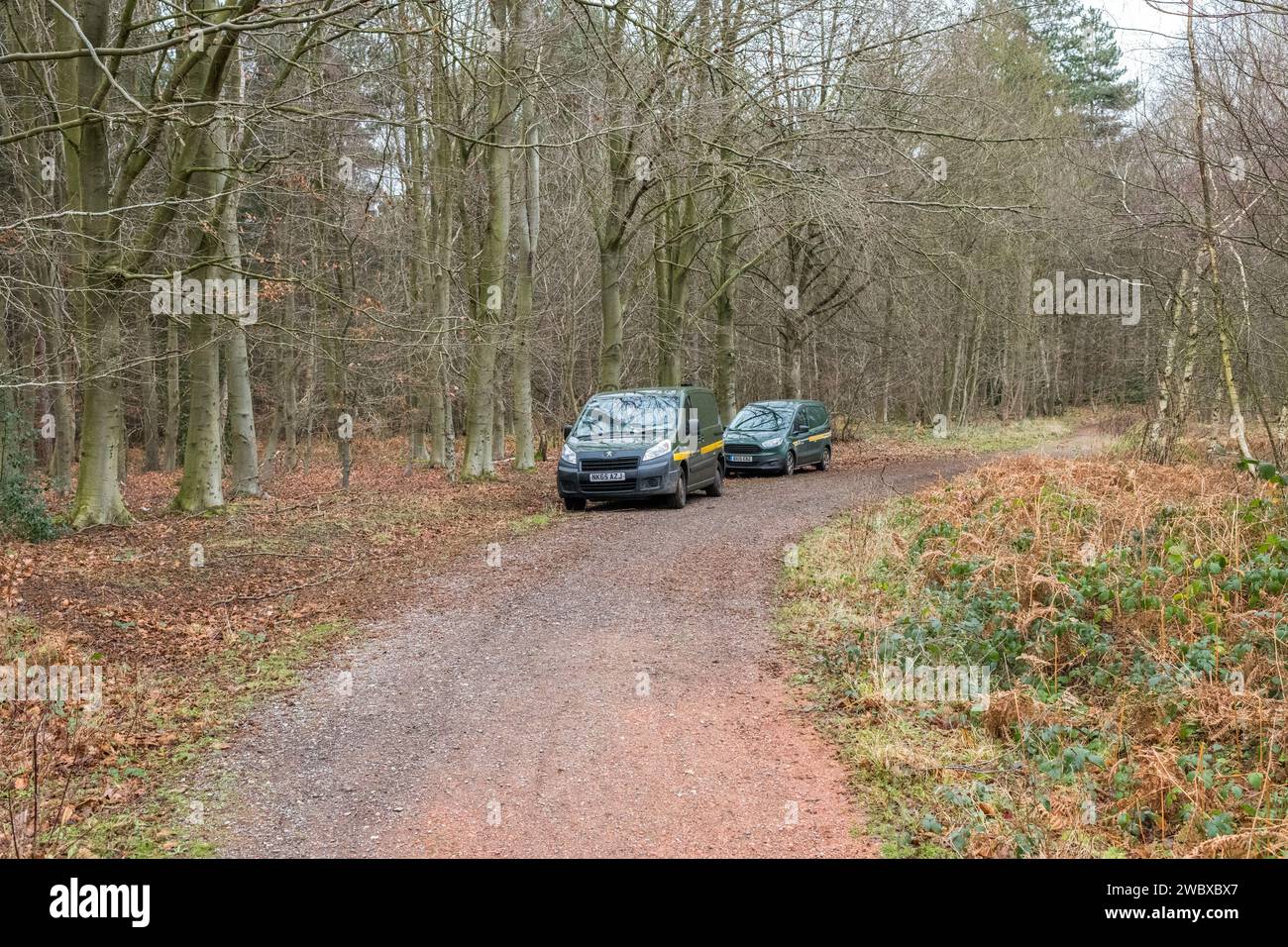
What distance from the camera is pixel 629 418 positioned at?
53.8 feet

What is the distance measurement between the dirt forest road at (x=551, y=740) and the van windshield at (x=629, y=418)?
5.66 m

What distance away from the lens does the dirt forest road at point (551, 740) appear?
457cm

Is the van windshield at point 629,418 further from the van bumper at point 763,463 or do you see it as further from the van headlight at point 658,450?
the van bumper at point 763,463

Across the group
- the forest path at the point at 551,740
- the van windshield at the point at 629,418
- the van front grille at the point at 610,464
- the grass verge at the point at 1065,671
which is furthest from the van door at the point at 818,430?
the forest path at the point at 551,740

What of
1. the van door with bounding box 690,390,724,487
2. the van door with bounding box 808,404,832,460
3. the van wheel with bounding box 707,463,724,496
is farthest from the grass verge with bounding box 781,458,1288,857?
the van door with bounding box 808,404,832,460

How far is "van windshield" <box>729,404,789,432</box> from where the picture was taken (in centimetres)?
2277

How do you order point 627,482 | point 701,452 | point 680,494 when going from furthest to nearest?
point 701,452 < point 680,494 < point 627,482

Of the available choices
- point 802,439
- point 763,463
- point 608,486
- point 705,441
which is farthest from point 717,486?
point 802,439

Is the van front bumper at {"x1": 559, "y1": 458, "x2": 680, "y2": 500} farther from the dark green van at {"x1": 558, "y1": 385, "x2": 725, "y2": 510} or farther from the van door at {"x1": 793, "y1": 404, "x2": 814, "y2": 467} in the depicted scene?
the van door at {"x1": 793, "y1": 404, "x2": 814, "y2": 467}

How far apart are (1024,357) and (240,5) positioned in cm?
3772

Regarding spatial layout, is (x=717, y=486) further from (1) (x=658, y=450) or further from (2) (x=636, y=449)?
(2) (x=636, y=449)

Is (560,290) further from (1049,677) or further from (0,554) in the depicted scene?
(1049,677)

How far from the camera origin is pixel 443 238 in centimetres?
2088

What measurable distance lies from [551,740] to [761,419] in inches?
705
